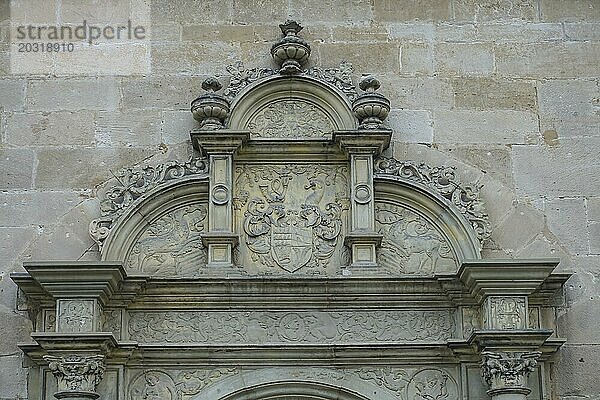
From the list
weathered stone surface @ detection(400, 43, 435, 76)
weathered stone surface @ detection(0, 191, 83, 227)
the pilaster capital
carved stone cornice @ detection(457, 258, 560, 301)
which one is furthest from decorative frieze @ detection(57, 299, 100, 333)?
weathered stone surface @ detection(400, 43, 435, 76)

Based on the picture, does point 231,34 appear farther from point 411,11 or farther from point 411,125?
point 411,125

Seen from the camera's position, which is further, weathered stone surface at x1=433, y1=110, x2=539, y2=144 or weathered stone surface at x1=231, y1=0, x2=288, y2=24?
weathered stone surface at x1=231, y1=0, x2=288, y2=24

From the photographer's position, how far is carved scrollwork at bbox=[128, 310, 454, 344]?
322 inches

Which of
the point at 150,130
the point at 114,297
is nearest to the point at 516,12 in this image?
the point at 150,130

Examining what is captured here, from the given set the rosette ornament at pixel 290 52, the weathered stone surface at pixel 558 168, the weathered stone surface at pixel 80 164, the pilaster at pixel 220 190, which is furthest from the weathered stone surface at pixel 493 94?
the weathered stone surface at pixel 80 164

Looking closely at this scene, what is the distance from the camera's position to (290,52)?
869 centimetres

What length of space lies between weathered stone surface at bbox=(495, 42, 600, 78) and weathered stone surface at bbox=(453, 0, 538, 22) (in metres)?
0.25

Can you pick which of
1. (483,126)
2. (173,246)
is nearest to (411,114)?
(483,126)

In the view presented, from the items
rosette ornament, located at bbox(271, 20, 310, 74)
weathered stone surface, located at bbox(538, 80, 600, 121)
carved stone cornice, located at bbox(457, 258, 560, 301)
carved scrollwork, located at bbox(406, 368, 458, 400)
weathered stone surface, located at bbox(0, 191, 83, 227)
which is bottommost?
carved scrollwork, located at bbox(406, 368, 458, 400)

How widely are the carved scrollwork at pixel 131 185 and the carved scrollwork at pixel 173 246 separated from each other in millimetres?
230

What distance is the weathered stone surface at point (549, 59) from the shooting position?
8.93m

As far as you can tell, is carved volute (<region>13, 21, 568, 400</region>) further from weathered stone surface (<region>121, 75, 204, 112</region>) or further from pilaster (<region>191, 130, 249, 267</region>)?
weathered stone surface (<region>121, 75, 204, 112</region>)

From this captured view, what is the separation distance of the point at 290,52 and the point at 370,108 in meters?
0.74

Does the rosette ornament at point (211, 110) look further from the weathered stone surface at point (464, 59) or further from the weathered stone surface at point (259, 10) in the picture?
the weathered stone surface at point (464, 59)
